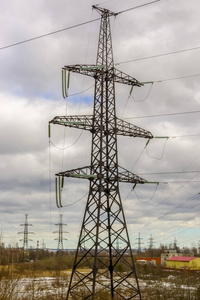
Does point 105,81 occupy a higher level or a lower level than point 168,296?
higher

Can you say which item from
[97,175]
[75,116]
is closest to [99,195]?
[97,175]

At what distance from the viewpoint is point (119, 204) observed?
992 inches

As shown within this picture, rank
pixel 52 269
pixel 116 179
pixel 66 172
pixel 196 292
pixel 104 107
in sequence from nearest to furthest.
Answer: pixel 66 172 < pixel 116 179 < pixel 104 107 < pixel 196 292 < pixel 52 269

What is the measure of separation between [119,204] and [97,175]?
8.11 ft

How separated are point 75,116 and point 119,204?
675 cm

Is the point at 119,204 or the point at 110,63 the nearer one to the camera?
the point at 119,204

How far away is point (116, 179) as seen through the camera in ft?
84.6

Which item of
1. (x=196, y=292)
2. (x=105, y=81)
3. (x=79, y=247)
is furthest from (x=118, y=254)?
(x=196, y=292)

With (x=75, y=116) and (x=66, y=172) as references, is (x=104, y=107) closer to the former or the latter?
(x=75, y=116)

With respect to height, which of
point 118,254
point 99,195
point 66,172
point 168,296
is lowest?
point 168,296

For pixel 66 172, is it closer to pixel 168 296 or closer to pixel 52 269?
pixel 168 296

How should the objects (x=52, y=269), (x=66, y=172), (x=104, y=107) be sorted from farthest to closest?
(x=52, y=269)
(x=104, y=107)
(x=66, y=172)

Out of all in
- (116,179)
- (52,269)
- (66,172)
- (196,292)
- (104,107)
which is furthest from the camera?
(52,269)

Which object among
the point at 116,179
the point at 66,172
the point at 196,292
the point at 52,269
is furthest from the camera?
the point at 52,269
